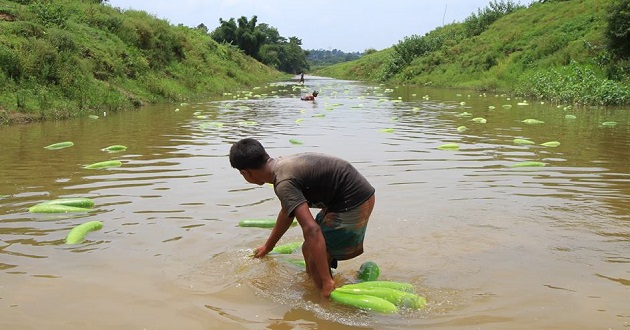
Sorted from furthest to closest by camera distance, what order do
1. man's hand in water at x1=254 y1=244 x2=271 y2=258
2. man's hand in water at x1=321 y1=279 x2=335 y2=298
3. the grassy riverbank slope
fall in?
the grassy riverbank slope
man's hand in water at x1=254 y1=244 x2=271 y2=258
man's hand in water at x1=321 y1=279 x2=335 y2=298

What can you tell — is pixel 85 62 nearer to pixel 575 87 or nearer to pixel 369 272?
pixel 369 272

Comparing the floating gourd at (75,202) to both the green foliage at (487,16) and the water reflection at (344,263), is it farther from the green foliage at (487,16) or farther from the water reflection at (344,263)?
the green foliage at (487,16)

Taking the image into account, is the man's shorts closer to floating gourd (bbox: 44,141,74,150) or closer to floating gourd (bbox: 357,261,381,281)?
floating gourd (bbox: 357,261,381,281)

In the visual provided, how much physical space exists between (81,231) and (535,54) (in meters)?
30.1

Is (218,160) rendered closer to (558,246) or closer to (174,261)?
(174,261)

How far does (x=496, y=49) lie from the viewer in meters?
36.8

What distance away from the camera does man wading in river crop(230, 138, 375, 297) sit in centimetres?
378

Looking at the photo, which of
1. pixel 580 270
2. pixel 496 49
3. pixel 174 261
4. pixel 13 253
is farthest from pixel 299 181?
pixel 496 49

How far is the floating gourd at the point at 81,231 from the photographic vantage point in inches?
199

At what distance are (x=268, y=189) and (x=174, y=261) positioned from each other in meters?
2.74

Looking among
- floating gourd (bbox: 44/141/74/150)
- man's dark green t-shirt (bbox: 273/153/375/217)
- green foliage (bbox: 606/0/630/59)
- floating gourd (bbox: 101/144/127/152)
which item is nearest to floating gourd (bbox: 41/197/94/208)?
man's dark green t-shirt (bbox: 273/153/375/217)

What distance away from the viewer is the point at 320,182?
3.96 meters

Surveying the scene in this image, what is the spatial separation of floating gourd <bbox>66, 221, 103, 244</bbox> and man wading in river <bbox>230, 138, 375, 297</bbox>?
2.07 metres

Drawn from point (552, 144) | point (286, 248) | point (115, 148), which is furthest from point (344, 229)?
point (552, 144)
